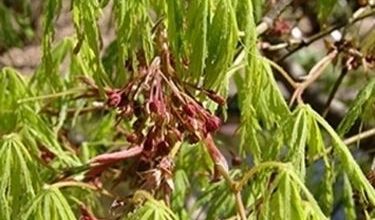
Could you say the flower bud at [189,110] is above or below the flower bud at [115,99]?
below

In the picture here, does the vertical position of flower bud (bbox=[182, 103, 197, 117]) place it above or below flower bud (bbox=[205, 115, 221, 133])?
above

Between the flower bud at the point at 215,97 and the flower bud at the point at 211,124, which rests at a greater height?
the flower bud at the point at 215,97

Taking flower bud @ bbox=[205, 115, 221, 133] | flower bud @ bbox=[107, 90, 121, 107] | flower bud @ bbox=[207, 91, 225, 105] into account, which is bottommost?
flower bud @ bbox=[205, 115, 221, 133]

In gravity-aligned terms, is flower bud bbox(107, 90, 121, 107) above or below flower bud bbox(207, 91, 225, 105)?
above

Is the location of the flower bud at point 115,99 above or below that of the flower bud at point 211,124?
above

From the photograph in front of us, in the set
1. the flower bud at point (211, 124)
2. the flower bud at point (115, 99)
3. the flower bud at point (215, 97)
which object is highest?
the flower bud at point (115, 99)

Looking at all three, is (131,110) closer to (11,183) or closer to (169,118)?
A: (169,118)

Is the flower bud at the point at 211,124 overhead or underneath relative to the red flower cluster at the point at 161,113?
underneath

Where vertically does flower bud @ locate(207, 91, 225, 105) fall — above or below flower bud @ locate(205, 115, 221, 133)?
above

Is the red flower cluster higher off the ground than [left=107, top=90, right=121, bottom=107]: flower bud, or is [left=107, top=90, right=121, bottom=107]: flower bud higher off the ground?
[left=107, top=90, right=121, bottom=107]: flower bud

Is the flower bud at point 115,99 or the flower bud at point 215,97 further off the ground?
the flower bud at point 115,99

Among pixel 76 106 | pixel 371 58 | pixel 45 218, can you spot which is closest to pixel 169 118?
pixel 45 218
